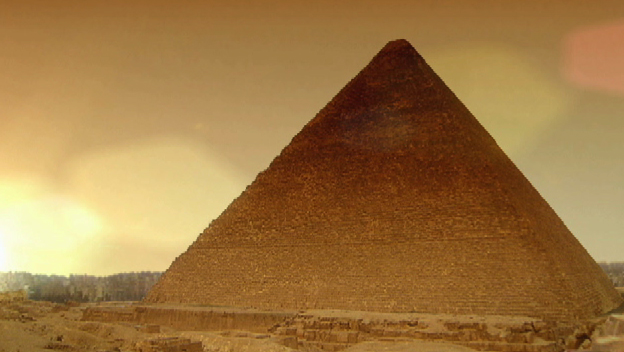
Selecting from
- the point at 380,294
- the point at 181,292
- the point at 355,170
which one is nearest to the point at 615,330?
the point at 380,294

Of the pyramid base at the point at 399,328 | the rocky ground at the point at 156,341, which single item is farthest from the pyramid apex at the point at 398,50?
the rocky ground at the point at 156,341

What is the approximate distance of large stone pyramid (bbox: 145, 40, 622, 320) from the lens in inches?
734

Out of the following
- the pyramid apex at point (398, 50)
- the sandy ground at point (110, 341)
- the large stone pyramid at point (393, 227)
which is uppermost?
the pyramid apex at point (398, 50)

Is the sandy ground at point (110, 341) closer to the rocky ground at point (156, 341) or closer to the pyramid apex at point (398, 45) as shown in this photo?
the rocky ground at point (156, 341)

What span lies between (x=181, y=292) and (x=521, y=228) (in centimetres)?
1357

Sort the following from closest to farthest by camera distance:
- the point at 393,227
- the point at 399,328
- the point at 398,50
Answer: the point at 399,328, the point at 393,227, the point at 398,50

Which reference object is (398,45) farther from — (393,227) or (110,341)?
(110,341)

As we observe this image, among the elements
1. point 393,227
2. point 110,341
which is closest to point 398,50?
point 393,227

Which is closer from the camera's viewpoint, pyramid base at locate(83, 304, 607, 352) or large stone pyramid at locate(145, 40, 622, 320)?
pyramid base at locate(83, 304, 607, 352)

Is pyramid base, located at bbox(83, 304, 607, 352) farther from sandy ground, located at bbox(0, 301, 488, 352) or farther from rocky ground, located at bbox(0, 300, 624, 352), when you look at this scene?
sandy ground, located at bbox(0, 301, 488, 352)

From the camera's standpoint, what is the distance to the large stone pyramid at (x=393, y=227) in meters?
18.6

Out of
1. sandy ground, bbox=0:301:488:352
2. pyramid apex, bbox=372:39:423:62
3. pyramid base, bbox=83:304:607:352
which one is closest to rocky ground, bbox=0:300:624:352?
sandy ground, bbox=0:301:488:352

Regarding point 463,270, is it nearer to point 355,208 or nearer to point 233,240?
point 355,208

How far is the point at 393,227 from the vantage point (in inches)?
823
